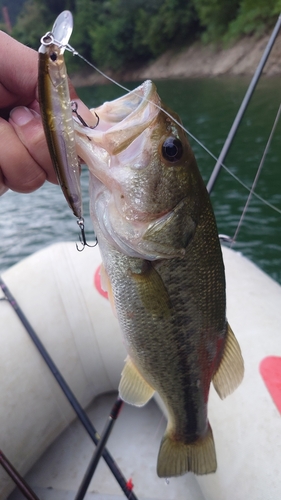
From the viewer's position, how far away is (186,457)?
1.71 meters

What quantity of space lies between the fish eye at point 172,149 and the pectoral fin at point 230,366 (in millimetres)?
731

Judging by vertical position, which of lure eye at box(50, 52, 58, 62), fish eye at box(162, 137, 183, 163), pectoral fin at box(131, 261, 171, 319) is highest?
lure eye at box(50, 52, 58, 62)

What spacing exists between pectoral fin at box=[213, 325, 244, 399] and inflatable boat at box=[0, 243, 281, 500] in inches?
20.5

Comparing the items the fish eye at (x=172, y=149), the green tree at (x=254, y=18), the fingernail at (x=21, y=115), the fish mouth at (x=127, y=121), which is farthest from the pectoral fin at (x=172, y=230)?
the green tree at (x=254, y=18)

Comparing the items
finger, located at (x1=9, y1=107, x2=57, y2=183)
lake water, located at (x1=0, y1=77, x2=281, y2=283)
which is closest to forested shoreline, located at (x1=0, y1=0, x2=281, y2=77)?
lake water, located at (x1=0, y1=77, x2=281, y2=283)

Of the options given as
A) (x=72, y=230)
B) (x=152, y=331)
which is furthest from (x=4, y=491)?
(x=72, y=230)

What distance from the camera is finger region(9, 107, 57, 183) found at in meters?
1.23

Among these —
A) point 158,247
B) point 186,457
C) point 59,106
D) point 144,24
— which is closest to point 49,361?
point 186,457

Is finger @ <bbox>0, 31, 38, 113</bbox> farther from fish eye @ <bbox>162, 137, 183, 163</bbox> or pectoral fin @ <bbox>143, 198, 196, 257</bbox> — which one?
pectoral fin @ <bbox>143, 198, 196, 257</bbox>

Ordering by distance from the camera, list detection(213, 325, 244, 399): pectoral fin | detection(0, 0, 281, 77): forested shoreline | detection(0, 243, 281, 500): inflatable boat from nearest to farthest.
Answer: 1. detection(213, 325, 244, 399): pectoral fin
2. detection(0, 243, 281, 500): inflatable boat
3. detection(0, 0, 281, 77): forested shoreline

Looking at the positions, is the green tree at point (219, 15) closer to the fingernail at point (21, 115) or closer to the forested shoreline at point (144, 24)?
the forested shoreline at point (144, 24)

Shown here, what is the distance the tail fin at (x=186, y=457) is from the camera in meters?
1.68

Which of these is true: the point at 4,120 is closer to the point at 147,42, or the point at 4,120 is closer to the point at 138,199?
the point at 138,199

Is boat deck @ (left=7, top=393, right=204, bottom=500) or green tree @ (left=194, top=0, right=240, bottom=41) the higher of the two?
green tree @ (left=194, top=0, right=240, bottom=41)
